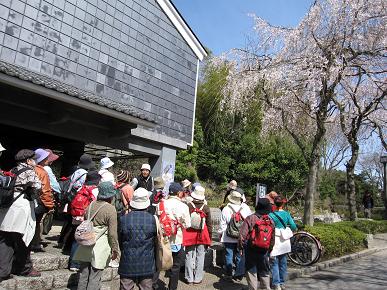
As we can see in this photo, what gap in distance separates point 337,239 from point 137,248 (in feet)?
25.2

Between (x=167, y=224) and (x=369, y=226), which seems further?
(x=369, y=226)

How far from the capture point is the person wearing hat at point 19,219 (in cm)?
458

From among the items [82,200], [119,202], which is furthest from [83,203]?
[119,202]

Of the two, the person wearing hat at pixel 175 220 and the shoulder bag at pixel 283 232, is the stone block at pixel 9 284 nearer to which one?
the person wearing hat at pixel 175 220

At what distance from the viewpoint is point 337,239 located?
10.3 m

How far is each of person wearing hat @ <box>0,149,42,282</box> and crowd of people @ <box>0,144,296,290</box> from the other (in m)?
0.01

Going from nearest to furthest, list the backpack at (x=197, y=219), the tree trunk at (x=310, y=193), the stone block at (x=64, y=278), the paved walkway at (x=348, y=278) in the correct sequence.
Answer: the stone block at (x=64, y=278) → the backpack at (x=197, y=219) → the paved walkway at (x=348, y=278) → the tree trunk at (x=310, y=193)

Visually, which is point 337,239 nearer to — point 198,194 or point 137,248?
point 198,194

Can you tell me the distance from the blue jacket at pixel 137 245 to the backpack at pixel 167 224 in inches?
34.2

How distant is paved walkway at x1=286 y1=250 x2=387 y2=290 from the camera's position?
291 inches

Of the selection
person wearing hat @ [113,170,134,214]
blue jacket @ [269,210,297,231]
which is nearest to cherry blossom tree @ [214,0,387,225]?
blue jacket @ [269,210,297,231]

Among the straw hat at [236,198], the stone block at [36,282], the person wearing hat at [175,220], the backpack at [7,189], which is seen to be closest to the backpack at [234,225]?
the straw hat at [236,198]

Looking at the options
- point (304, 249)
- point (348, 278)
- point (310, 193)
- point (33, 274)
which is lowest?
point (348, 278)

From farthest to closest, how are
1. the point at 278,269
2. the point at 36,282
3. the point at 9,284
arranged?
the point at 278,269
the point at 36,282
the point at 9,284
